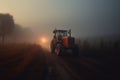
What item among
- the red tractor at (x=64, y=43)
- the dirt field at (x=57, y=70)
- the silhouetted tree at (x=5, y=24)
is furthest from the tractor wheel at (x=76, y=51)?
the silhouetted tree at (x=5, y=24)

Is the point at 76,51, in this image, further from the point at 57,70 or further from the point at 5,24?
the point at 5,24

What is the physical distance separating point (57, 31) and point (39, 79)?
18.8 metres

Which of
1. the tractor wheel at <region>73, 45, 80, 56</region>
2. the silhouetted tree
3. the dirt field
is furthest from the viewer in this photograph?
the silhouetted tree

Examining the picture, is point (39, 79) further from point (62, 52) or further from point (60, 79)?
point (62, 52)

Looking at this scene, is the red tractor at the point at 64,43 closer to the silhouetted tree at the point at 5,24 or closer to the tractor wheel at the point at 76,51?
the tractor wheel at the point at 76,51

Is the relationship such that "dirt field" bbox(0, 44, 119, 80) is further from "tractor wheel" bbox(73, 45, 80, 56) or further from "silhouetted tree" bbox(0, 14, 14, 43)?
"silhouetted tree" bbox(0, 14, 14, 43)

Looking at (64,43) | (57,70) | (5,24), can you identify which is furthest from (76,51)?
(5,24)

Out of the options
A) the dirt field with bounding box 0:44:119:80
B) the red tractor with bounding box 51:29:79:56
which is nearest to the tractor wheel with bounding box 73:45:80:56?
the red tractor with bounding box 51:29:79:56

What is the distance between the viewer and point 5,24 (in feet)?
241

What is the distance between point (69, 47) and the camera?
26.5 metres

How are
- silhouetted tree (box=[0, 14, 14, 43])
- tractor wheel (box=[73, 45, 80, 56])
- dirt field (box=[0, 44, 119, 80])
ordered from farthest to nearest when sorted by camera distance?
silhouetted tree (box=[0, 14, 14, 43]) → tractor wheel (box=[73, 45, 80, 56]) → dirt field (box=[0, 44, 119, 80])

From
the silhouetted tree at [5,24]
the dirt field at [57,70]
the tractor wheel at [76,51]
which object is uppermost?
the silhouetted tree at [5,24]

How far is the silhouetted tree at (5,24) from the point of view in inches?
2726

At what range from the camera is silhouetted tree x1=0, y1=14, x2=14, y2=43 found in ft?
227
